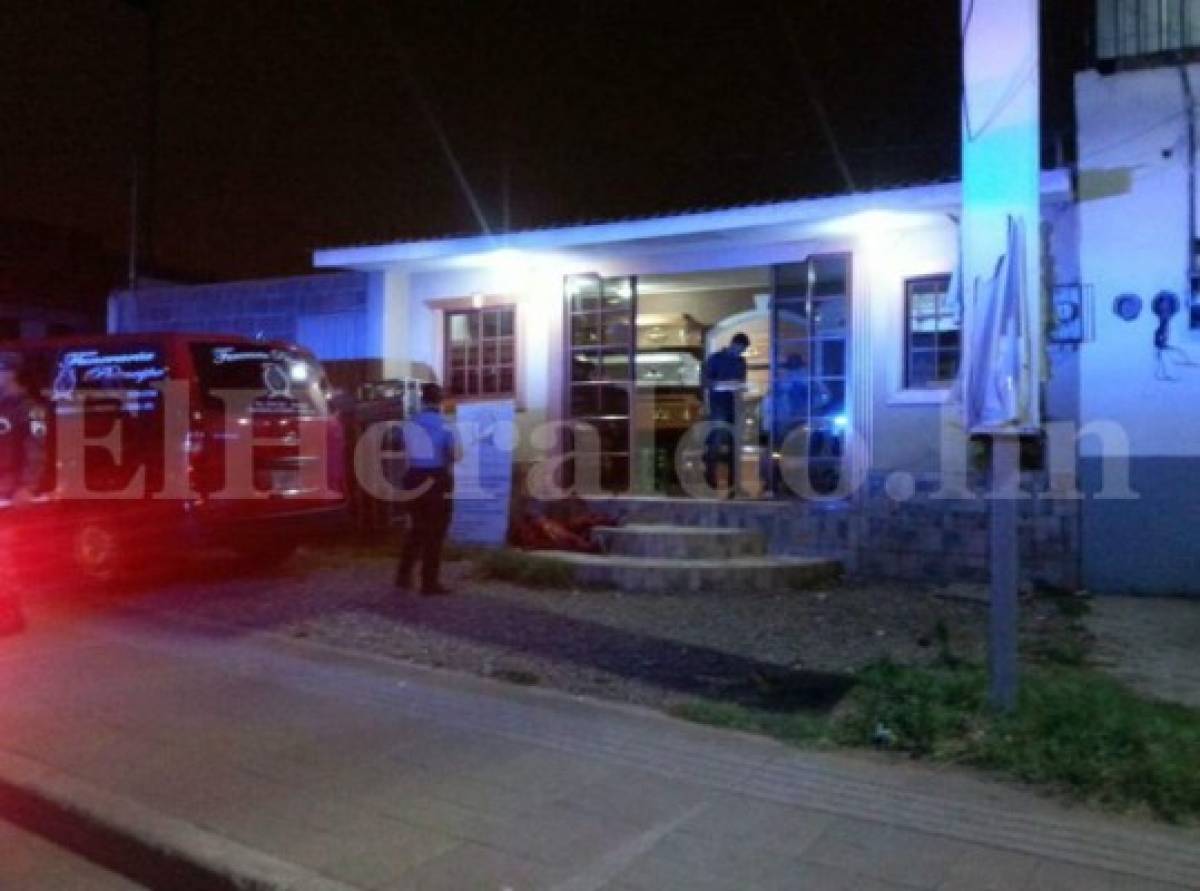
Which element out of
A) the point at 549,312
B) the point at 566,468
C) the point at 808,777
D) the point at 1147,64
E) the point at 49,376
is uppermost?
the point at 1147,64

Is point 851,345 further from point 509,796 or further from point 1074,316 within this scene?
point 509,796

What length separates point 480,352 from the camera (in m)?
13.7

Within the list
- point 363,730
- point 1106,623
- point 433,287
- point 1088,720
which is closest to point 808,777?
point 1088,720

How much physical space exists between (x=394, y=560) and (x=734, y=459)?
3577 mm

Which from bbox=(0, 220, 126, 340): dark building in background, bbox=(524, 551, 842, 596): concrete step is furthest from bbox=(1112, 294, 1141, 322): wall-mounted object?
bbox=(0, 220, 126, 340): dark building in background

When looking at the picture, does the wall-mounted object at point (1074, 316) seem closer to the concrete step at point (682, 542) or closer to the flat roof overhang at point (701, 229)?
the flat roof overhang at point (701, 229)

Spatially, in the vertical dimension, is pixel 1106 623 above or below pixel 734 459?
below

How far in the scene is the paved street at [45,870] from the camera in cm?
456

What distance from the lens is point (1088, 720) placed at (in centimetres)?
524

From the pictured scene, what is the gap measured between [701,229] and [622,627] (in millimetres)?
4557

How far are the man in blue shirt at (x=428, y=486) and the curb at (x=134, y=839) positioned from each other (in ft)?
13.9

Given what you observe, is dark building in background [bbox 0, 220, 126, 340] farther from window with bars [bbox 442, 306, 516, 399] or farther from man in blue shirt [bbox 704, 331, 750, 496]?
man in blue shirt [bbox 704, 331, 750, 496]

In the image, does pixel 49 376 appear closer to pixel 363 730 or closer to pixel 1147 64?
pixel 363 730

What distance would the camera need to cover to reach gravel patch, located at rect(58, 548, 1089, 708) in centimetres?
710
